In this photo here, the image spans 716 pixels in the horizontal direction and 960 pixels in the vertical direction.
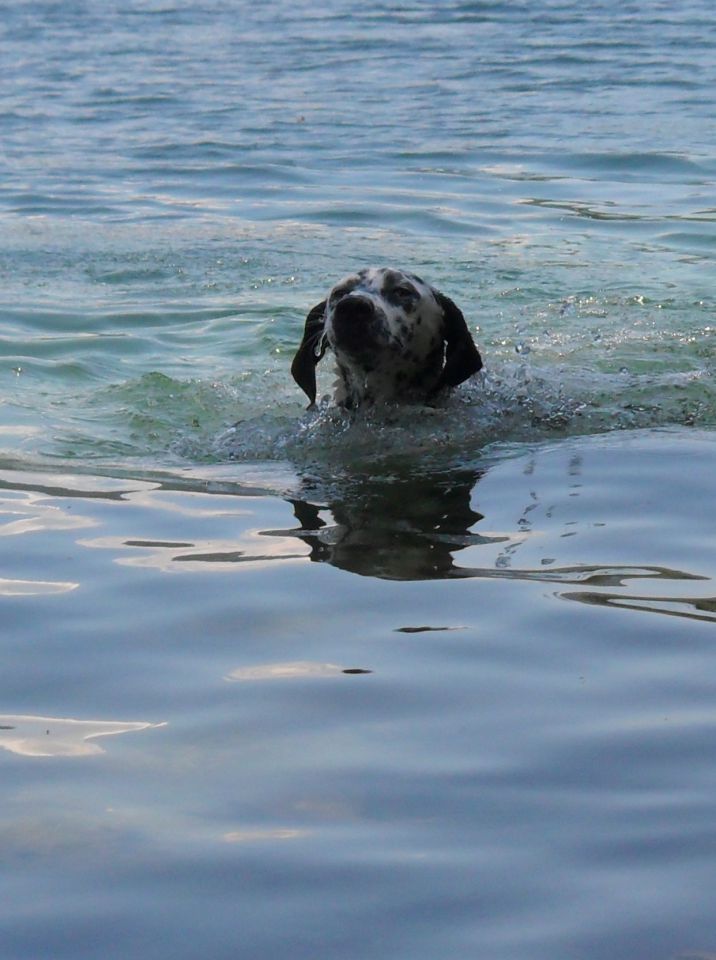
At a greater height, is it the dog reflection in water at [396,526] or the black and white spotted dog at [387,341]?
the black and white spotted dog at [387,341]

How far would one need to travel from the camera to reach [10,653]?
4285 millimetres

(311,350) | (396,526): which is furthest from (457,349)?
(396,526)

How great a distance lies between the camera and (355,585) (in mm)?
4855

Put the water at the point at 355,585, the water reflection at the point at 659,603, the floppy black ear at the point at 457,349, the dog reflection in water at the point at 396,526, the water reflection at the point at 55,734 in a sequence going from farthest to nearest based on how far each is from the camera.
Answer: the floppy black ear at the point at 457,349, the dog reflection in water at the point at 396,526, the water reflection at the point at 659,603, the water reflection at the point at 55,734, the water at the point at 355,585

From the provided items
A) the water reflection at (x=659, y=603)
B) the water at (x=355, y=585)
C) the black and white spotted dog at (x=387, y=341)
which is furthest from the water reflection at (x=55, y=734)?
the black and white spotted dog at (x=387, y=341)

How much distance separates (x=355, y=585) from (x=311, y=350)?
9.17 ft

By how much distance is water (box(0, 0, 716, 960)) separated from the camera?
2.95 m

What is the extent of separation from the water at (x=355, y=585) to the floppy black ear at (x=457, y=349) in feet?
0.59

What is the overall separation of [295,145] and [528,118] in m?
2.73

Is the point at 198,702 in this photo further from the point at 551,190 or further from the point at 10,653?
the point at 551,190

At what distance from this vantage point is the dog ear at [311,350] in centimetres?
745

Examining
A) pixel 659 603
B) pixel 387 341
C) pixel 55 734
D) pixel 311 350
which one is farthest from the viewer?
pixel 311 350

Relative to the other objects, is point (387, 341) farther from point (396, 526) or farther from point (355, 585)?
point (355, 585)

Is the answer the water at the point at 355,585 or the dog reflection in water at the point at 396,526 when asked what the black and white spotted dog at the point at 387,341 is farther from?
the dog reflection in water at the point at 396,526
